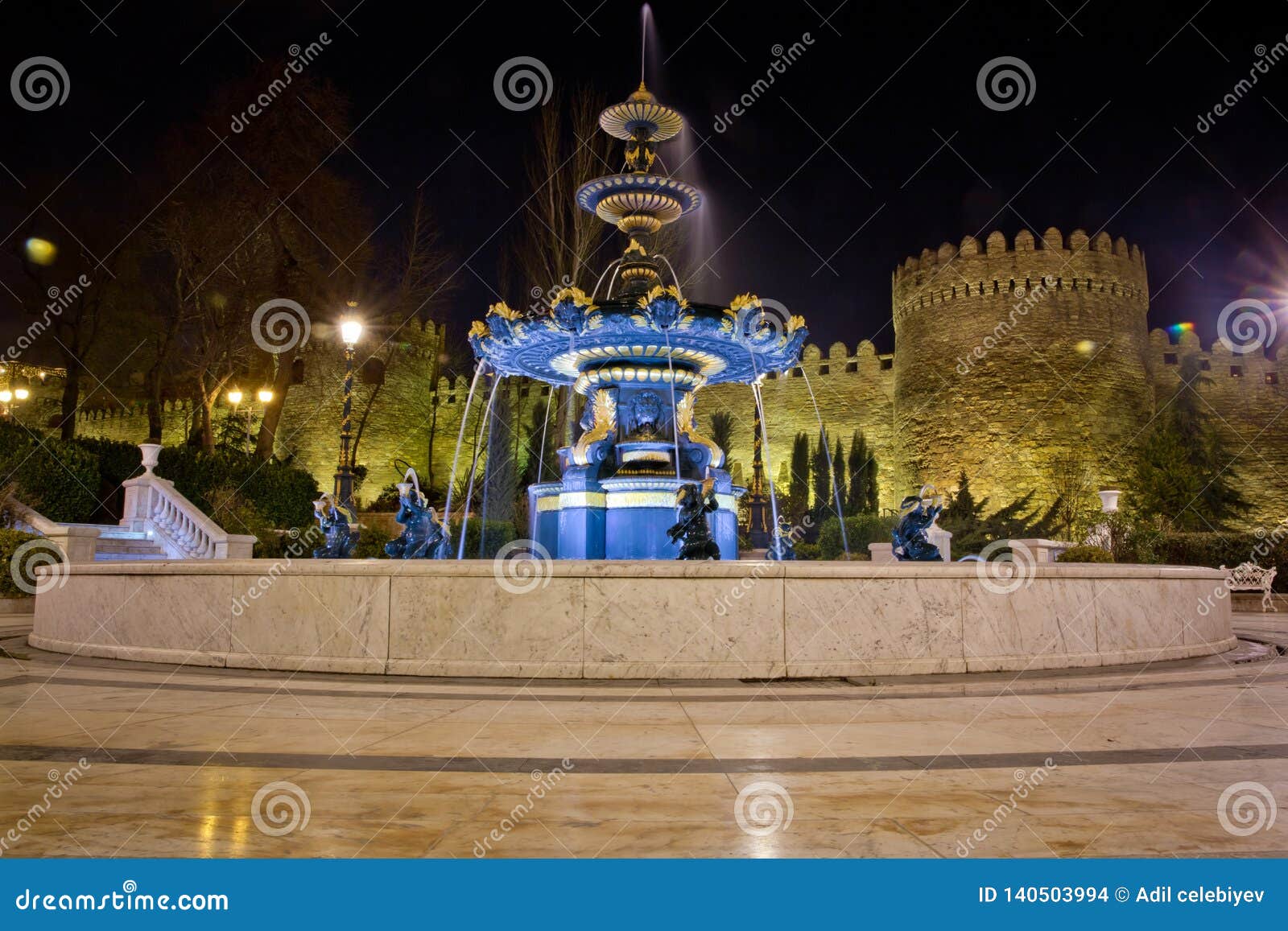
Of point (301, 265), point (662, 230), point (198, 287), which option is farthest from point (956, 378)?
point (198, 287)

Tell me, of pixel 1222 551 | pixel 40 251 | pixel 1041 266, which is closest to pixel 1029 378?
pixel 1041 266

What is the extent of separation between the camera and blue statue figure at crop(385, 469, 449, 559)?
7.30 m

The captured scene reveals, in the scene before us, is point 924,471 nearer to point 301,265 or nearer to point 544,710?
point 301,265

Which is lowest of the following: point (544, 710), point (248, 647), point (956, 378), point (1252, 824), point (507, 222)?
point (1252, 824)

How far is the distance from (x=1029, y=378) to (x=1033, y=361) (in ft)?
1.75

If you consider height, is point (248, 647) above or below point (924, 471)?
below

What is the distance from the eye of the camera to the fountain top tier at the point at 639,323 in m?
8.41

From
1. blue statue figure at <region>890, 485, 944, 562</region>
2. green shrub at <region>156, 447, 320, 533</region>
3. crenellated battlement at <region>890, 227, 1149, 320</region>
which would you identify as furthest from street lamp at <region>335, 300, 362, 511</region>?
crenellated battlement at <region>890, 227, 1149, 320</region>

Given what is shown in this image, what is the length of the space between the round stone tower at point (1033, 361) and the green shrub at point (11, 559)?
22.6 m

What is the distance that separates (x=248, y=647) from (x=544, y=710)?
2864mm

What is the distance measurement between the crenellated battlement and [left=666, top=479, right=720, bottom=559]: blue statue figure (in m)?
24.6

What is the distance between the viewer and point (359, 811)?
2590 mm

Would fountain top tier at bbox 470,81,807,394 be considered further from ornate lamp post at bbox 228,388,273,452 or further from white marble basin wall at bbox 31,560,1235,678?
ornate lamp post at bbox 228,388,273,452

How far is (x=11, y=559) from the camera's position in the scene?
488 inches
